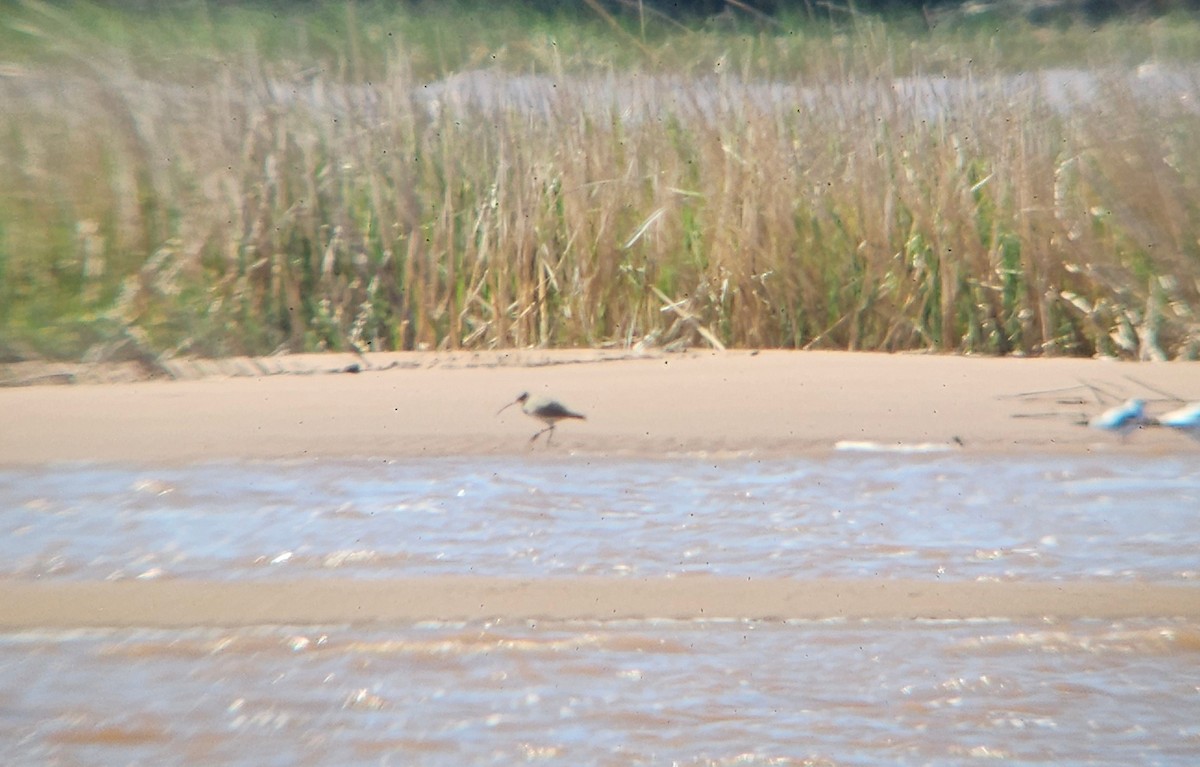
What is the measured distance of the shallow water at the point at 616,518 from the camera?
2.82 meters

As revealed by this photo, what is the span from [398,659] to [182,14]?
1379 cm

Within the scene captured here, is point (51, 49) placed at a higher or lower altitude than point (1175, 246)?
higher

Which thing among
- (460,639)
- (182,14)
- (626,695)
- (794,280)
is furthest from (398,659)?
(182,14)

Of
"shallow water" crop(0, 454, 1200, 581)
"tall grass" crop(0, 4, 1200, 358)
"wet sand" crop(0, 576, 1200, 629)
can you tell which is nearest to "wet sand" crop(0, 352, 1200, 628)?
"wet sand" crop(0, 576, 1200, 629)

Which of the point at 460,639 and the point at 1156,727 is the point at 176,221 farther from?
the point at 1156,727

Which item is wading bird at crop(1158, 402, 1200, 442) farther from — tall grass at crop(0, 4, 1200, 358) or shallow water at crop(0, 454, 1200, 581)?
tall grass at crop(0, 4, 1200, 358)

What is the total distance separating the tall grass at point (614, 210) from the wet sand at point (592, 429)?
0.55m

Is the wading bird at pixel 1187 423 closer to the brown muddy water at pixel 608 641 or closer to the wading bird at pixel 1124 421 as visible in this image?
the wading bird at pixel 1124 421

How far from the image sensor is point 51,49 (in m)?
7.15

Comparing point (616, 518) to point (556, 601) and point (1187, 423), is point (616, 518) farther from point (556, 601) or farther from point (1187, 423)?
point (1187, 423)

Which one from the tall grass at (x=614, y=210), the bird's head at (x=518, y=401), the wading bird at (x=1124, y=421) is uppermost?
the tall grass at (x=614, y=210)

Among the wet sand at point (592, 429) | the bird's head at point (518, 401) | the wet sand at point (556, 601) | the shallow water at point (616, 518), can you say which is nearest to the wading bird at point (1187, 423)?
the wet sand at point (592, 429)

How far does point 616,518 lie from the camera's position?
318 centimetres

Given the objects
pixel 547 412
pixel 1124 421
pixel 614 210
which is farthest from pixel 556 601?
pixel 614 210
